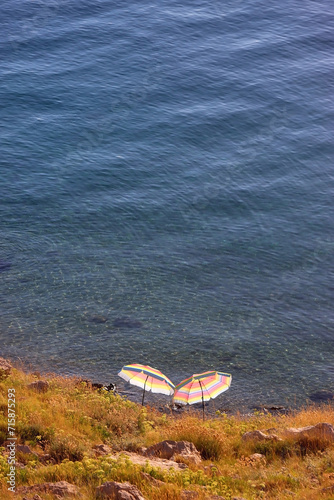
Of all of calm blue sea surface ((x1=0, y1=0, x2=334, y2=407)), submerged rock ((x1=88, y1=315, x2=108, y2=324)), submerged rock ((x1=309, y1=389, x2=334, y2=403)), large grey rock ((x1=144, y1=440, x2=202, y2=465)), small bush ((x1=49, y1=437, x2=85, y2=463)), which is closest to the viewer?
small bush ((x1=49, y1=437, x2=85, y2=463))

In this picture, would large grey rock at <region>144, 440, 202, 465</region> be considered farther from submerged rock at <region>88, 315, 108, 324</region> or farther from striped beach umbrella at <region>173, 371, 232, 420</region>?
submerged rock at <region>88, 315, 108, 324</region>

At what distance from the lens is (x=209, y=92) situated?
6091 centimetres

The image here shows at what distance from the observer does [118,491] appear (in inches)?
469

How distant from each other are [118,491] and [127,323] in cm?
1862

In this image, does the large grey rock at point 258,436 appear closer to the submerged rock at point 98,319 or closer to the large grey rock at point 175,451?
the large grey rock at point 175,451

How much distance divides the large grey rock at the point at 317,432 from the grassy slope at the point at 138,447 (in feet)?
0.78

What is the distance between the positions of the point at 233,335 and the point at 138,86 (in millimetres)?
39232

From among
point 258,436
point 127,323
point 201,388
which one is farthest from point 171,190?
point 258,436

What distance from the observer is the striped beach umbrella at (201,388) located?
70.9 ft

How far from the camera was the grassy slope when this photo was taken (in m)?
13.1

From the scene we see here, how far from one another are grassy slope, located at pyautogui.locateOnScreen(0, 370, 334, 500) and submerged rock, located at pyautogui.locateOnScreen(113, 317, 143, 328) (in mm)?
8406

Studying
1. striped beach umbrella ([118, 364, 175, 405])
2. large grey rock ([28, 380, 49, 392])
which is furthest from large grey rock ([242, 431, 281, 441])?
large grey rock ([28, 380, 49, 392])

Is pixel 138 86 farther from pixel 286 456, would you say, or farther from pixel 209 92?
pixel 286 456

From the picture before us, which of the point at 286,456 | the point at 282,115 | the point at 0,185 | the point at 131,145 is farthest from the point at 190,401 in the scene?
the point at 282,115
